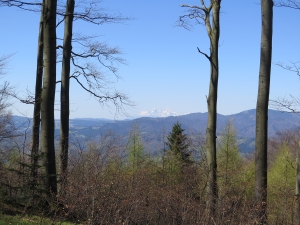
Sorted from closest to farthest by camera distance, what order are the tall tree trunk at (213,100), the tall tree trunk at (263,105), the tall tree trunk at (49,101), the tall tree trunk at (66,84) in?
the tall tree trunk at (263,105), the tall tree trunk at (49,101), the tall tree trunk at (213,100), the tall tree trunk at (66,84)

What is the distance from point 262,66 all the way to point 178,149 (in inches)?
690

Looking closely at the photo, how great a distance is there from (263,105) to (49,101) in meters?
4.51

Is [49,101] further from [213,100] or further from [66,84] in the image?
[213,100]

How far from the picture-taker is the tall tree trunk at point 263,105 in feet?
25.2

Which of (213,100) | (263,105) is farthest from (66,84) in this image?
(263,105)

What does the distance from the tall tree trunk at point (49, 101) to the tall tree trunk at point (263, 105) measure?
4.18 m

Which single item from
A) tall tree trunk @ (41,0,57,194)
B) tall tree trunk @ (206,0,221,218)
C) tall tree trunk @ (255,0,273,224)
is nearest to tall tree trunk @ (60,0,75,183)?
tall tree trunk @ (41,0,57,194)

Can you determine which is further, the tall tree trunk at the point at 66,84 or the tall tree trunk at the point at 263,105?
the tall tree trunk at the point at 66,84

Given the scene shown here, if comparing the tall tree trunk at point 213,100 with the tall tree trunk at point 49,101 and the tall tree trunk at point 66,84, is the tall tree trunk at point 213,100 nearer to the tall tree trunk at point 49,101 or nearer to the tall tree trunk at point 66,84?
the tall tree trunk at point 66,84

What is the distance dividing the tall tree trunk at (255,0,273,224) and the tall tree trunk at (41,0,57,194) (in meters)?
4.18

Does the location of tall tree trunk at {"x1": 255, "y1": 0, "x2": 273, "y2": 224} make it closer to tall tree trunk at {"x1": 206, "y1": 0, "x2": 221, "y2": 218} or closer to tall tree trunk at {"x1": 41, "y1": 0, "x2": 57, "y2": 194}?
tall tree trunk at {"x1": 206, "y1": 0, "x2": 221, "y2": 218}

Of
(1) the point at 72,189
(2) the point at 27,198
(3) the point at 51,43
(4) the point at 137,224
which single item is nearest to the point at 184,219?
(4) the point at 137,224

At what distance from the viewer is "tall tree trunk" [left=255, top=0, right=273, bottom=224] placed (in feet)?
25.2

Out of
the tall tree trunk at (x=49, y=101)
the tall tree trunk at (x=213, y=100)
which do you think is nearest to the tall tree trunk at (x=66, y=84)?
the tall tree trunk at (x=49, y=101)
